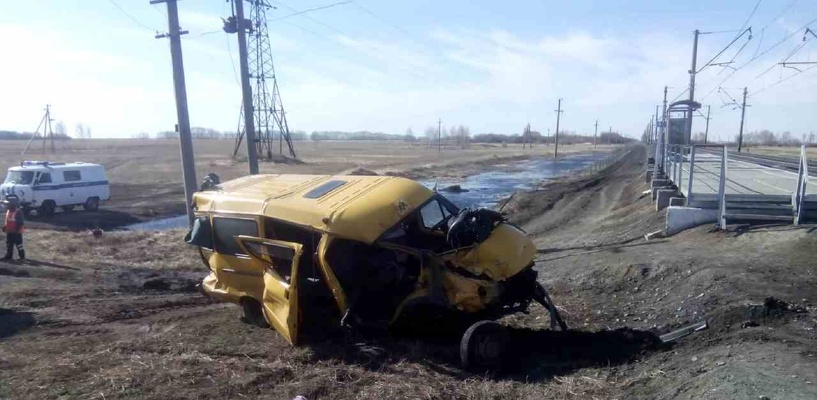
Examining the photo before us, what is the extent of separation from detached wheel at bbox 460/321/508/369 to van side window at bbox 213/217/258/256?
279 centimetres

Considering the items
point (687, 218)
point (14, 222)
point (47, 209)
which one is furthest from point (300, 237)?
point (47, 209)

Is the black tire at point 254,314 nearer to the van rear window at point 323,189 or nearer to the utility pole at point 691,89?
the van rear window at point 323,189

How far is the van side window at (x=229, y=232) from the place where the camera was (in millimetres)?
7172

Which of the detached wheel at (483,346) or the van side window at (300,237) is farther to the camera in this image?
the van side window at (300,237)

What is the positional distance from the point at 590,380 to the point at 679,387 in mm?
848

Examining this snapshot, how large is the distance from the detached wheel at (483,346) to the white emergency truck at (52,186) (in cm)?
2286

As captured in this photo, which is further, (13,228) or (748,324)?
(13,228)

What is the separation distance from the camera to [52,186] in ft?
78.3

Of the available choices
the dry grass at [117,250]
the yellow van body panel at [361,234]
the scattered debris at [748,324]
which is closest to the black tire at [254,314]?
the yellow van body panel at [361,234]

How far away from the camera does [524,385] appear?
5840 millimetres

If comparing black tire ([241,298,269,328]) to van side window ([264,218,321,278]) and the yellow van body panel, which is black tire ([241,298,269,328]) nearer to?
the yellow van body panel

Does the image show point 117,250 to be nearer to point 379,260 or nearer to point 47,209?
point 47,209

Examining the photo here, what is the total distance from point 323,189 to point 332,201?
527mm

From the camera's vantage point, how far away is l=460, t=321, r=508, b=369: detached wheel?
6180 millimetres
